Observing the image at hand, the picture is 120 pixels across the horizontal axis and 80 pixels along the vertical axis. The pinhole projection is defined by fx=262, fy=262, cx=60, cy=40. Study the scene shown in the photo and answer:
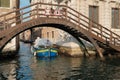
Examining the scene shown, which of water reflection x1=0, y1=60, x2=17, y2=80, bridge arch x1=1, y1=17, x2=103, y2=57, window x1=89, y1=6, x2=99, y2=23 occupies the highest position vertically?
window x1=89, y1=6, x2=99, y2=23

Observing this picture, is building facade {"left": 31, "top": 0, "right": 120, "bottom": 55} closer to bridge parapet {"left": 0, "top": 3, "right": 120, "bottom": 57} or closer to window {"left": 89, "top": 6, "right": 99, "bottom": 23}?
window {"left": 89, "top": 6, "right": 99, "bottom": 23}

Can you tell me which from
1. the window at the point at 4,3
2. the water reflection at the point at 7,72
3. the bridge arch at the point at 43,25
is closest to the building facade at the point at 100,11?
the bridge arch at the point at 43,25

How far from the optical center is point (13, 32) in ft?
66.5

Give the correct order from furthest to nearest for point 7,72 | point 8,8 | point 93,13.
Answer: point 93,13 → point 8,8 → point 7,72

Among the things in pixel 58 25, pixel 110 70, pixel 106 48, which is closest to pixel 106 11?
pixel 106 48

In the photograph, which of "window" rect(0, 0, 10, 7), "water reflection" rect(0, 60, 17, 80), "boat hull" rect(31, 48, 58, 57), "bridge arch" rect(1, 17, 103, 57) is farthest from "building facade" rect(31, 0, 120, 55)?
"water reflection" rect(0, 60, 17, 80)

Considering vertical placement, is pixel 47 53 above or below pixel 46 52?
below

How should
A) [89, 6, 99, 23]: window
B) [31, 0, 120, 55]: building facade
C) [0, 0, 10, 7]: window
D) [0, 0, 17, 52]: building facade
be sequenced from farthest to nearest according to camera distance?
[89, 6, 99, 23]: window → [31, 0, 120, 55]: building facade → [0, 0, 10, 7]: window → [0, 0, 17, 52]: building facade

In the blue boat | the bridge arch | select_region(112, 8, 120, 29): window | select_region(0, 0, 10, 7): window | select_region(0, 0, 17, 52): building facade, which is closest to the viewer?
the bridge arch

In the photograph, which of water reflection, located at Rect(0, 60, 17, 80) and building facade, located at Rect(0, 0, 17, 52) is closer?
water reflection, located at Rect(0, 60, 17, 80)

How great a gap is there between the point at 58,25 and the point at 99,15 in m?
8.01

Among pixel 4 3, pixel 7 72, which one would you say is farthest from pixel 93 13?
pixel 7 72

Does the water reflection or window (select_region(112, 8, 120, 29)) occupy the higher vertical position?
window (select_region(112, 8, 120, 29))

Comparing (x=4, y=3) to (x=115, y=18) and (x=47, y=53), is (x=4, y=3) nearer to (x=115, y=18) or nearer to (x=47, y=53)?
(x=47, y=53)
